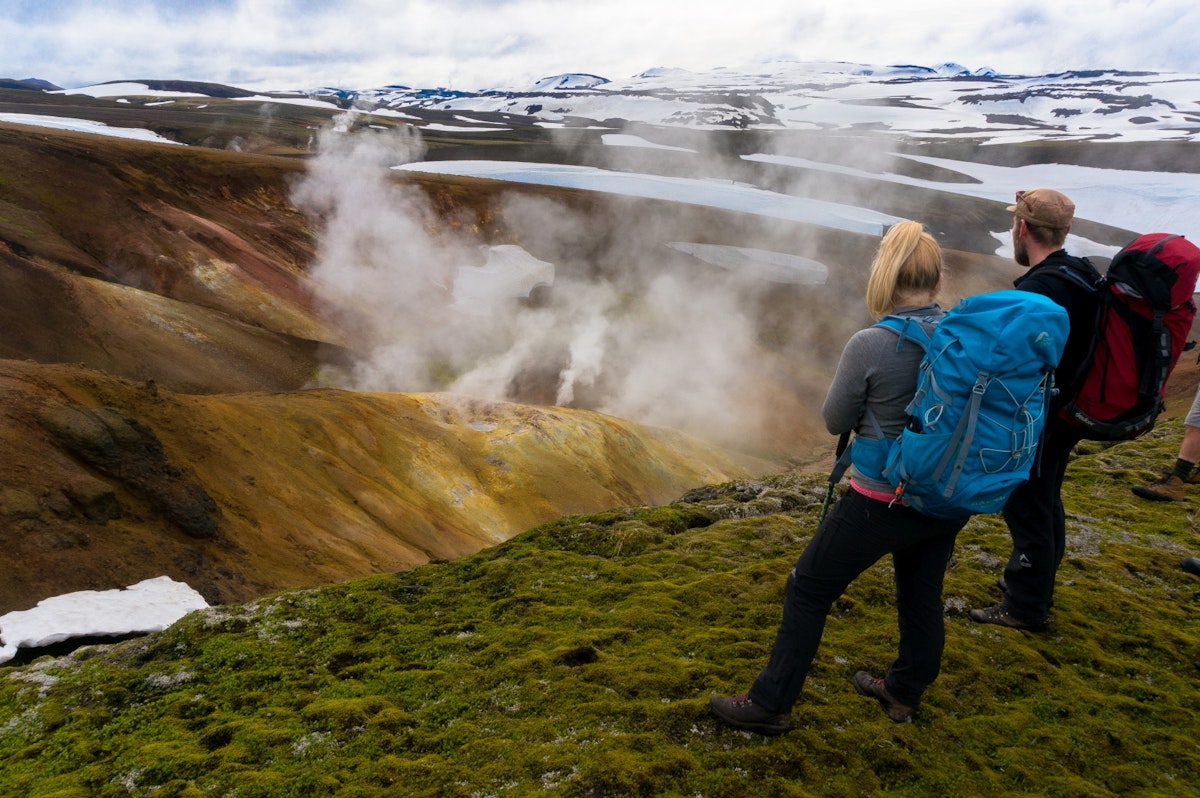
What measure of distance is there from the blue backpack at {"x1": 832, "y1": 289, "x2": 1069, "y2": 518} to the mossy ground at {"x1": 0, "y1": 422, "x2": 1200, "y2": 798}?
2164 mm

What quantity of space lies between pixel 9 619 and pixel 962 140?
222024mm

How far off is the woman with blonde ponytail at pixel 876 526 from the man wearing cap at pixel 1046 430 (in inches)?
61.9

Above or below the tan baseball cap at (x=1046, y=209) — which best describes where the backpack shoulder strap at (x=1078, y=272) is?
below

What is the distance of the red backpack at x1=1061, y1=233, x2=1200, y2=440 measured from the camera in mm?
5258

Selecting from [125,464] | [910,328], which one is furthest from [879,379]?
[125,464]

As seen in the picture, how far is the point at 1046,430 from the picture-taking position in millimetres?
5848

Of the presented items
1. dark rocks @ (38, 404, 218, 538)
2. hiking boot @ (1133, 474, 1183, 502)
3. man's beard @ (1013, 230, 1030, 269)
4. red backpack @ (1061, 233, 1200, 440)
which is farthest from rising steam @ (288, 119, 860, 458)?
red backpack @ (1061, 233, 1200, 440)

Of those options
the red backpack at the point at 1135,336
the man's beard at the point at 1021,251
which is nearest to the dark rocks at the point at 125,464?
the man's beard at the point at 1021,251

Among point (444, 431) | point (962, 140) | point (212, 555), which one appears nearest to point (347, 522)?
point (212, 555)

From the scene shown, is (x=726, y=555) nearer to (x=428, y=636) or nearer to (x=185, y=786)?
(x=428, y=636)

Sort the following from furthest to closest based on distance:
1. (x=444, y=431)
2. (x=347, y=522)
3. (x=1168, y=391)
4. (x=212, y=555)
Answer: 1. (x=1168, y=391)
2. (x=444, y=431)
3. (x=347, y=522)
4. (x=212, y=555)

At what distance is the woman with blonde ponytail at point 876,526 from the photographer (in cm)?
425

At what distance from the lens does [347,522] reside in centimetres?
2086

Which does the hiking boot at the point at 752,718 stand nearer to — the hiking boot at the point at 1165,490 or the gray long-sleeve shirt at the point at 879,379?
the gray long-sleeve shirt at the point at 879,379
